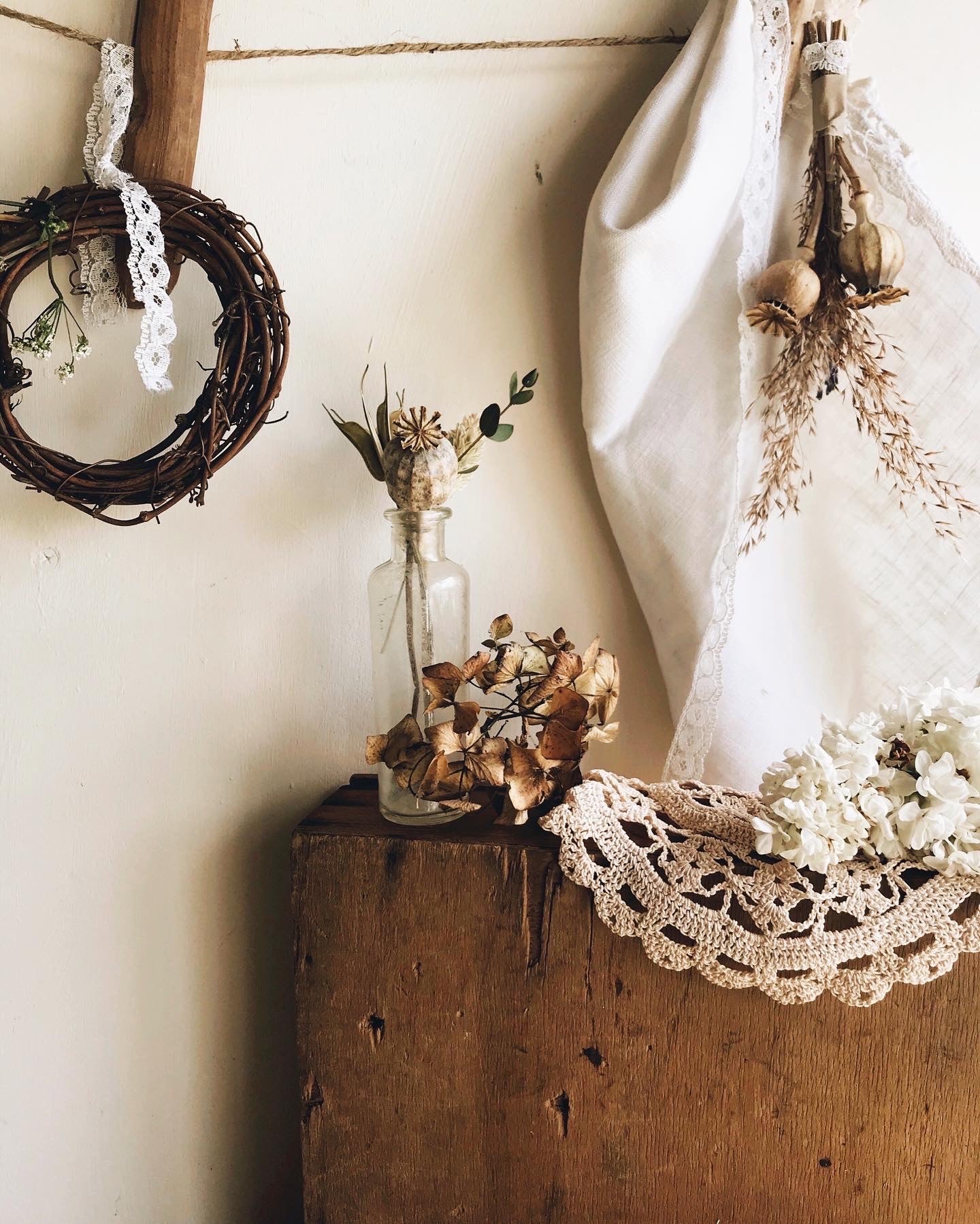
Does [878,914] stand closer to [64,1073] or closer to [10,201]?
[64,1073]

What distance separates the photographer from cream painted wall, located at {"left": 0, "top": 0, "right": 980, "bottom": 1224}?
0.94m

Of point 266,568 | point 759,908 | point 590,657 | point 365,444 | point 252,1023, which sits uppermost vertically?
point 365,444

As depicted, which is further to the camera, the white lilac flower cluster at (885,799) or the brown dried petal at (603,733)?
the brown dried petal at (603,733)

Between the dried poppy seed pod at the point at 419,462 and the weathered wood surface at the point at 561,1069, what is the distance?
1.06 feet

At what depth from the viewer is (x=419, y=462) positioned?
81 centimetres

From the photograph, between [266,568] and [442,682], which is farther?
[266,568]

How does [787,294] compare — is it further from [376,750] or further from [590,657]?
[376,750]

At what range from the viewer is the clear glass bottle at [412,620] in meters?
0.85

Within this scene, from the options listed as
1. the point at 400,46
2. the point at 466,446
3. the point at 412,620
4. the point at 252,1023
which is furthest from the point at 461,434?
the point at 252,1023

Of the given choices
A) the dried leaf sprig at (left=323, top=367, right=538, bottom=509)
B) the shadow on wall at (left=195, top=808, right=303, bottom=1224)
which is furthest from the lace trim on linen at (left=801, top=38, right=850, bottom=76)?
the shadow on wall at (left=195, top=808, right=303, bottom=1224)

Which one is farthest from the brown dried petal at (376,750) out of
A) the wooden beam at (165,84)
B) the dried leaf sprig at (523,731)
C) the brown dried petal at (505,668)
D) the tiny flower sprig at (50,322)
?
the wooden beam at (165,84)

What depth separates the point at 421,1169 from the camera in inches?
31.7

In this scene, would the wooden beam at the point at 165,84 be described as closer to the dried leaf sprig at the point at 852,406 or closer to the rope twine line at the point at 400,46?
the rope twine line at the point at 400,46

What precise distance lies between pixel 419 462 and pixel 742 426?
1.12 feet
